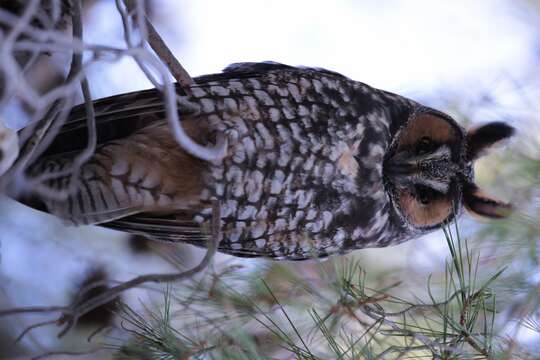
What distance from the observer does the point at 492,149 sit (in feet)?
4.45

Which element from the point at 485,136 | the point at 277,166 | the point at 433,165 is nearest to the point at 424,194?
the point at 433,165

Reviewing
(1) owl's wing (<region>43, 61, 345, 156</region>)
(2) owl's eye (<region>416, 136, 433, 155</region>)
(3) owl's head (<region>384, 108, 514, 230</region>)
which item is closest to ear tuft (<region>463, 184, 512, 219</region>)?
(3) owl's head (<region>384, 108, 514, 230</region>)

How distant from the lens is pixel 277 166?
124 centimetres

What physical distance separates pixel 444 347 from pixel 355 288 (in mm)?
191

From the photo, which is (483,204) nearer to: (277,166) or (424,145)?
(424,145)

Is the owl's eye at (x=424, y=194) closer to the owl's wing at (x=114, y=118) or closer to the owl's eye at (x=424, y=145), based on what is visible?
the owl's eye at (x=424, y=145)

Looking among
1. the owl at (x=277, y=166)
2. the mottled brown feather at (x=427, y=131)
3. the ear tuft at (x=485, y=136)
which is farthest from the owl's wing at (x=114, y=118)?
the ear tuft at (x=485, y=136)

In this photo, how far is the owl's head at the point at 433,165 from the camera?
133 cm

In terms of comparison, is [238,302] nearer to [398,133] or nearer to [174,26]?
[398,133]

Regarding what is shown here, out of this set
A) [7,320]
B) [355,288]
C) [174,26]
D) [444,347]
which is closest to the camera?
[444,347]

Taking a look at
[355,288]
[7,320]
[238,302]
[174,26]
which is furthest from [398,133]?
[7,320]

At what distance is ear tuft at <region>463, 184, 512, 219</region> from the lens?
1.19 m

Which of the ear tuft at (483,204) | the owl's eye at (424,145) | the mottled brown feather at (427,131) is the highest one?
the mottled brown feather at (427,131)

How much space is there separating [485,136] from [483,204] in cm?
19
